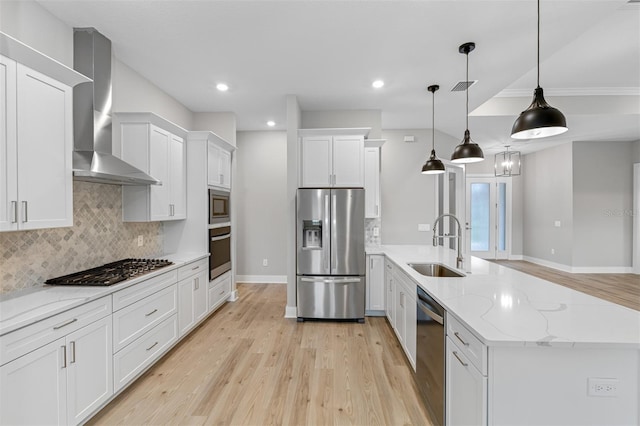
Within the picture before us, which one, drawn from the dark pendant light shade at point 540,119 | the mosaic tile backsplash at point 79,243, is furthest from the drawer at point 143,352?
the dark pendant light shade at point 540,119

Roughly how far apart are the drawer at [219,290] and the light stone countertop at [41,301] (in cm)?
155

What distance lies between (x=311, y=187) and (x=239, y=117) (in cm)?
190

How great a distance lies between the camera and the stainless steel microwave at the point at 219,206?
3805 mm

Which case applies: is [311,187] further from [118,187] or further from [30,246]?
[30,246]

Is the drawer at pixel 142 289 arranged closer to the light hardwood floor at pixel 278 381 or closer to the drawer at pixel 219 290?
the light hardwood floor at pixel 278 381

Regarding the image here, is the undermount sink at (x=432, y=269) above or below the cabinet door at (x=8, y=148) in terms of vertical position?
below

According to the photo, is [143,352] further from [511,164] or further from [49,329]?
[511,164]

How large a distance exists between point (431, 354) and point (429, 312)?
10.7 inches

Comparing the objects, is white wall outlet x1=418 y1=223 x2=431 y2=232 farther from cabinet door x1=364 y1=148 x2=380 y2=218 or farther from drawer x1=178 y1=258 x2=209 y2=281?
drawer x1=178 y1=258 x2=209 y2=281

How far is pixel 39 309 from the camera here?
5.33 ft

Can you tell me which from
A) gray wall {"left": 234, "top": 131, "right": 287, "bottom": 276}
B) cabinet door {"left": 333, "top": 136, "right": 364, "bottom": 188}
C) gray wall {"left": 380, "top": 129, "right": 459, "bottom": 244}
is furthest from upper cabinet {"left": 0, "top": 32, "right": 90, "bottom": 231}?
gray wall {"left": 380, "top": 129, "right": 459, "bottom": 244}

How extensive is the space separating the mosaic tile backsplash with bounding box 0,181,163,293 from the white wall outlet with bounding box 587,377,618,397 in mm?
3281

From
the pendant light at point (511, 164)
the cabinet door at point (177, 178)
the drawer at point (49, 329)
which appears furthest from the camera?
the pendant light at point (511, 164)

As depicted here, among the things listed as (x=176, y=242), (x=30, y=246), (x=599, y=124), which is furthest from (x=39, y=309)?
(x=599, y=124)
